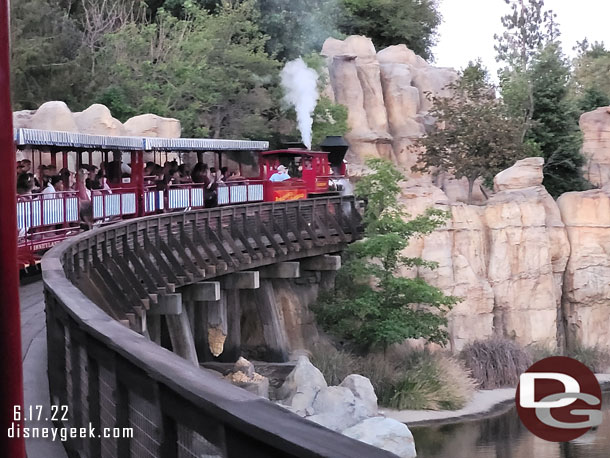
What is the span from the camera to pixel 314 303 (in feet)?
107

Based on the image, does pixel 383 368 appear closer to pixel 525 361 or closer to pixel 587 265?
pixel 525 361

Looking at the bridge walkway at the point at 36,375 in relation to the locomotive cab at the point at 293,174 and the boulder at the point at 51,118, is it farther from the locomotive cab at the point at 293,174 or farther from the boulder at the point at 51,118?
the locomotive cab at the point at 293,174

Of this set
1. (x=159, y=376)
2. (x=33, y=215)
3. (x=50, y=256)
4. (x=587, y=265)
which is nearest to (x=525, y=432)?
(x=587, y=265)

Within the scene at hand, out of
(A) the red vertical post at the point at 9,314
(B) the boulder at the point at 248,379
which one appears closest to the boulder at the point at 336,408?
(B) the boulder at the point at 248,379

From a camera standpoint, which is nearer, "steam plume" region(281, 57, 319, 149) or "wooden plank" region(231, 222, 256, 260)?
"wooden plank" region(231, 222, 256, 260)

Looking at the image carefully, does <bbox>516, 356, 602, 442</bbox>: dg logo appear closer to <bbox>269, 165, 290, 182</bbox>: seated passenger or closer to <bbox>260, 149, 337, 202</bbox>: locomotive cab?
<bbox>260, 149, 337, 202</bbox>: locomotive cab

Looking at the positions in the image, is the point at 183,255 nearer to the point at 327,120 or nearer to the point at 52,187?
the point at 52,187

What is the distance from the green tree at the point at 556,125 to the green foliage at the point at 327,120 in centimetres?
891

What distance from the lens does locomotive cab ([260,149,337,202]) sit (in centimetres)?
3497

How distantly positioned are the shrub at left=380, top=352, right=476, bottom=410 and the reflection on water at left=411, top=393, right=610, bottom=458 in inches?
44.7

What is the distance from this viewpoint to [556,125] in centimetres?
5078

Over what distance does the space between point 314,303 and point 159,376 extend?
29.2m

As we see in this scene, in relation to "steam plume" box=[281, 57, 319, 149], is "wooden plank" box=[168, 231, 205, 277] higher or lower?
lower

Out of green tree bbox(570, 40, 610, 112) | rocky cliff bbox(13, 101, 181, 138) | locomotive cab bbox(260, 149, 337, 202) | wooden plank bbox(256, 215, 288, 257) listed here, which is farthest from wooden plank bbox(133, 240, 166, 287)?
green tree bbox(570, 40, 610, 112)
